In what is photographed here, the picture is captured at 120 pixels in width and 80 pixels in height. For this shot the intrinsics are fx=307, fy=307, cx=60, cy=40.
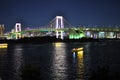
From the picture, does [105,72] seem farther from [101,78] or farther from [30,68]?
[30,68]

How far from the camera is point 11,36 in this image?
213ft

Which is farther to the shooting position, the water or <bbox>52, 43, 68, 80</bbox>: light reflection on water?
<bbox>52, 43, 68, 80</bbox>: light reflection on water

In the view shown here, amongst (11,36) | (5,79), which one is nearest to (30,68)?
(5,79)

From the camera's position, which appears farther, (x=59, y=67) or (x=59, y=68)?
(x=59, y=67)

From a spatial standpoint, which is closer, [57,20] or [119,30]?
[119,30]

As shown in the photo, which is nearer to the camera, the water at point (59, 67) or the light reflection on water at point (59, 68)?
the water at point (59, 67)

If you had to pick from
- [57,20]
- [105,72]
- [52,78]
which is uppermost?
[57,20]

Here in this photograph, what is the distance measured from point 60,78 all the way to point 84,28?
4563cm

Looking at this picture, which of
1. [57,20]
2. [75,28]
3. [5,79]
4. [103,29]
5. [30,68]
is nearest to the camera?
[30,68]

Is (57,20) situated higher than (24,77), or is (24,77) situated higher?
(57,20)

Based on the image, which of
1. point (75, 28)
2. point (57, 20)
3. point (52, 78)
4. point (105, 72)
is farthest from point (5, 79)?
point (57, 20)

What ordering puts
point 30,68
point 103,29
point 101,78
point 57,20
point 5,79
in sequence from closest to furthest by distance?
point 101,78 < point 30,68 < point 5,79 < point 103,29 < point 57,20

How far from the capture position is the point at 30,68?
1005 cm

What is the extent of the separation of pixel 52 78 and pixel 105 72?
18.7 feet
